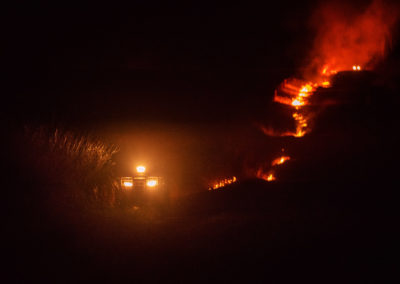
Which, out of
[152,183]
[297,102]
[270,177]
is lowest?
[152,183]

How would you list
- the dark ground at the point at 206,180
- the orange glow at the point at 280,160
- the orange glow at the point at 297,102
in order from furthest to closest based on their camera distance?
the orange glow at the point at 297,102
the orange glow at the point at 280,160
the dark ground at the point at 206,180

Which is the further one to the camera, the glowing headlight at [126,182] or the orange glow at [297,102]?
the orange glow at [297,102]

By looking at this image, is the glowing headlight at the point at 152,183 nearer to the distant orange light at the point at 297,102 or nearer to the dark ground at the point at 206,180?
the dark ground at the point at 206,180

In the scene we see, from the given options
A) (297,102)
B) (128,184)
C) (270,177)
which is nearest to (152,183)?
(128,184)

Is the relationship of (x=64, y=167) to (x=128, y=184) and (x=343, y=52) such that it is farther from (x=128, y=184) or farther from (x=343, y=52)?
(x=343, y=52)

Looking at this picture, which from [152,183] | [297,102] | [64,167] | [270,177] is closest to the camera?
[64,167]

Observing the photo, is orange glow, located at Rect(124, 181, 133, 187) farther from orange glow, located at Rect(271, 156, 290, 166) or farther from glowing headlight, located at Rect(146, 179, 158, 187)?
orange glow, located at Rect(271, 156, 290, 166)

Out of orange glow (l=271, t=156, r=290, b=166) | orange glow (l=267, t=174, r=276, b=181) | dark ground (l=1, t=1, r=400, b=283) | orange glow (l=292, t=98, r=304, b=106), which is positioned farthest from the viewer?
orange glow (l=292, t=98, r=304, b=106)

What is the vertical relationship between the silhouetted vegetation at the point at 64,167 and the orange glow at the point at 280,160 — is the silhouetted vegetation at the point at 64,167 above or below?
below

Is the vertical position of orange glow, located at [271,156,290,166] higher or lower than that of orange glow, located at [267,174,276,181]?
higher

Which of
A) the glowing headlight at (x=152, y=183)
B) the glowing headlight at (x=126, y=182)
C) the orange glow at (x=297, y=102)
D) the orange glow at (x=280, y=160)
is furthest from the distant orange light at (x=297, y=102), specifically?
the glowing headlight at (x=126, y=182)

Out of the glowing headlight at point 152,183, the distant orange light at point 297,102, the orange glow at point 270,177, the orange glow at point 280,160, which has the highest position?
the distant orange light at point 297,102

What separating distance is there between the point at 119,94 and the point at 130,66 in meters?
Result: 1.82

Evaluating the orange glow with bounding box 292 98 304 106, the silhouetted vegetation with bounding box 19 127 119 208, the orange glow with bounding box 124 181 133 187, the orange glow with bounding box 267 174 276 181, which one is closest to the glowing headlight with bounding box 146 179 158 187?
the orange glow with bounding box 124 181 133 187
